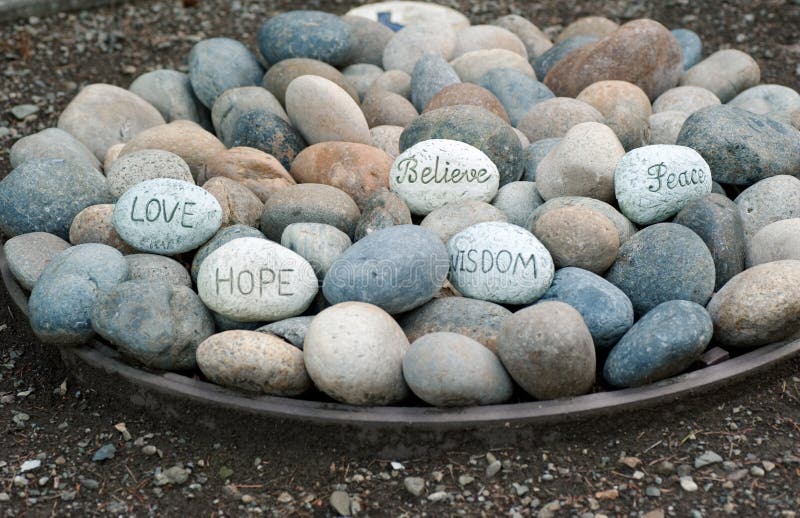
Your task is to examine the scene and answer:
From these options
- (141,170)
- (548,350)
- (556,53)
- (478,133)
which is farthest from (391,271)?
→ (556,53)

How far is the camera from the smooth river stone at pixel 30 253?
11.8 ft

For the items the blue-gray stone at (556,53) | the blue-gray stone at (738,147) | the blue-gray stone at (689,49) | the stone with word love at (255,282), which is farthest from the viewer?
the blue-gray stone at (689,49)

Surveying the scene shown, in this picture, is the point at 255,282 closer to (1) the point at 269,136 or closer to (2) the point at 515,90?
(1) the point at 269,136

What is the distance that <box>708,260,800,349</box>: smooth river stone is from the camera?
3.17 m

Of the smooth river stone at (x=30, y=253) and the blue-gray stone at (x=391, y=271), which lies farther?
the smooth river stone at (x=30, y=253)

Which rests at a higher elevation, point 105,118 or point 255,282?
point 105,118

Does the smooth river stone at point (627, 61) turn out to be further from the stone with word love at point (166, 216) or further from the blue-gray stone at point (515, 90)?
the stone with word love at point (166, 216)

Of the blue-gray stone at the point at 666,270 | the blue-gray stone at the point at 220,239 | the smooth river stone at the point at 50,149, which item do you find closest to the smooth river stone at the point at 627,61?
the blue-gray stone at the point at 666,270

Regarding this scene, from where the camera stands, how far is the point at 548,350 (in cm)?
291

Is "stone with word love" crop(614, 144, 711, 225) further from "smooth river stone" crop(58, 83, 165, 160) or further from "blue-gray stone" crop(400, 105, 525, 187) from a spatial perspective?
"smooth river stone" crop(58, 83, 165, 160)

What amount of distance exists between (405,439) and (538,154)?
5.54 feet

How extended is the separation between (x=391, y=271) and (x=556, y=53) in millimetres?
2590

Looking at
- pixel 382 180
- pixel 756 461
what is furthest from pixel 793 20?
pixel 756 461

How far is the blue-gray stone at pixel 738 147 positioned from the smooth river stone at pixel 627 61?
91 cm
